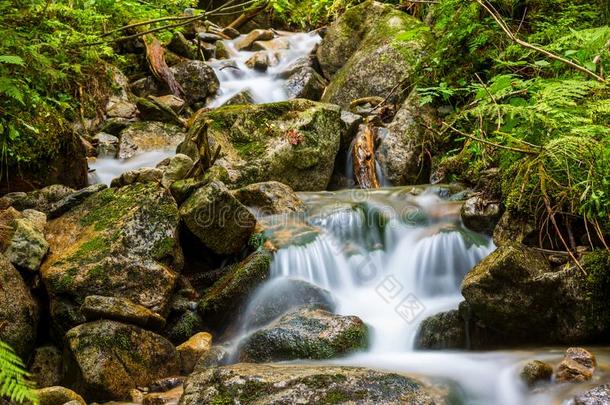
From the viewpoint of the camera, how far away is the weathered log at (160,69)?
1094cm

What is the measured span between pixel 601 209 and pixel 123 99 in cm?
887

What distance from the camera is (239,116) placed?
804 centimetres

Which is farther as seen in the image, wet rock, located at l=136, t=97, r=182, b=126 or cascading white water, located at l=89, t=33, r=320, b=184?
cascading white water, located at l=89, t=33, r=320, b=184

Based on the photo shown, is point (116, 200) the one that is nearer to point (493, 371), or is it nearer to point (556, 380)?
point (493, 371)

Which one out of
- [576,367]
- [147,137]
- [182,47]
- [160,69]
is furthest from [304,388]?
[182,47]

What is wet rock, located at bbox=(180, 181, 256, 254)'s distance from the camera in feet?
17.3

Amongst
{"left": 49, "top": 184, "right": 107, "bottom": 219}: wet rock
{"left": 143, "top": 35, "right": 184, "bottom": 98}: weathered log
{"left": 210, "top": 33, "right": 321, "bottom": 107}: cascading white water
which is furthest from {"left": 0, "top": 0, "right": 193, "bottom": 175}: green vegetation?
{"left": 210, "top": 33, "right": 321, "bottom": 107}: cascading white water

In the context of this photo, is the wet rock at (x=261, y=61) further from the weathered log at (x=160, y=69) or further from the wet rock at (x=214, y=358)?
the wet rock at (x=214, y=358)

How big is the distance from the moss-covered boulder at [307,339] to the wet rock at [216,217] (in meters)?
1.43

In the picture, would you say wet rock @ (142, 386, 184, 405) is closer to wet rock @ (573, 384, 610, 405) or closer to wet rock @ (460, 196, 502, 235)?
wet rock @ (573, 384, 610, 405)

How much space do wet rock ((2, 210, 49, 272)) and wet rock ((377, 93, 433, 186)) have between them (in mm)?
5156

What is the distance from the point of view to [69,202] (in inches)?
213

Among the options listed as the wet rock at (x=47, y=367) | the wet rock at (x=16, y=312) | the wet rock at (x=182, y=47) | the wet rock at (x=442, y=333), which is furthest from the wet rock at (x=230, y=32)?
the wet rock at (x=442, y=333)

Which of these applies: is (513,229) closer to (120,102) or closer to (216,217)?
(216,217)
